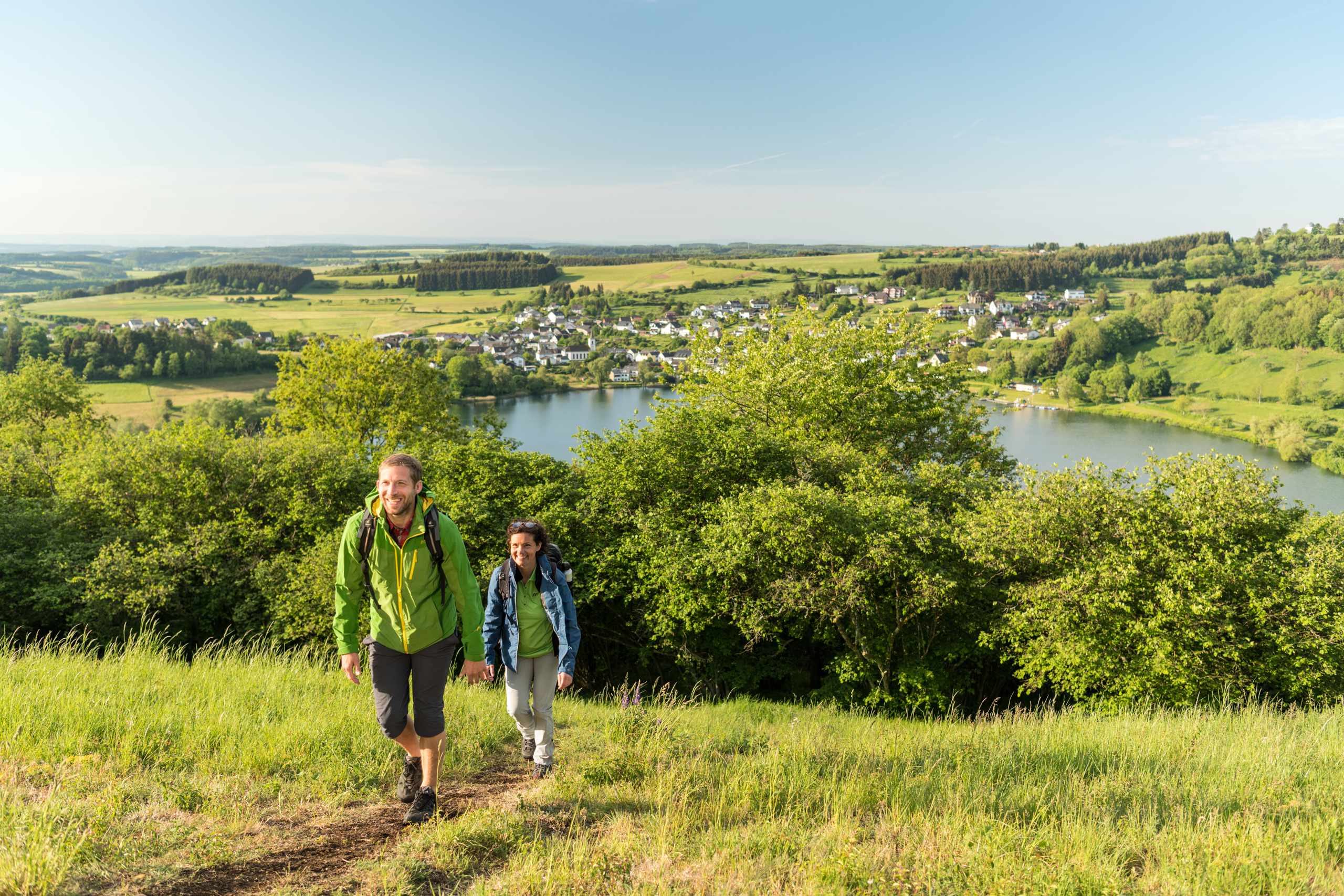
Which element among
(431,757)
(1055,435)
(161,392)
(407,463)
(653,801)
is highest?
(407,463)

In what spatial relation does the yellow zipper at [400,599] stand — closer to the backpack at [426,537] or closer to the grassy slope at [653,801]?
the backpack at [426,537]

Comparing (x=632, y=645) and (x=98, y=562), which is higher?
(x=98, y=562)

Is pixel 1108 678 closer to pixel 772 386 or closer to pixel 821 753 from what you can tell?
pixel 821 753

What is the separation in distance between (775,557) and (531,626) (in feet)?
23.8

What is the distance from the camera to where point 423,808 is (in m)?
3.80

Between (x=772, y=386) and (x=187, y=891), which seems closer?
(x=187, y=891)

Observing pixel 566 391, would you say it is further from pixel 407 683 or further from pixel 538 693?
pixel 407 683

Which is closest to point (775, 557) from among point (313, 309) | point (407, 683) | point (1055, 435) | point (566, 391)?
point (407, 683)

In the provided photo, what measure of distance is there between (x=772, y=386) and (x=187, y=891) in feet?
56.5

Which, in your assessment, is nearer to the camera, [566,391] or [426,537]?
[426,537]

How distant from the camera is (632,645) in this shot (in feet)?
44.2

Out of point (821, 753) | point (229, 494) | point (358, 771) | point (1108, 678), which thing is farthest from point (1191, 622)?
point (229, 494)

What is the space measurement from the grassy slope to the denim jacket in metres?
0.76

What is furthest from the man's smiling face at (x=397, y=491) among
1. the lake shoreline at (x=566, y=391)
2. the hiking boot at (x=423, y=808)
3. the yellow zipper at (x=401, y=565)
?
the lake shoreline at (x=566, y=391)
